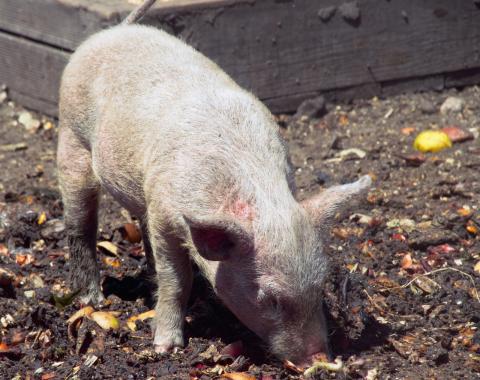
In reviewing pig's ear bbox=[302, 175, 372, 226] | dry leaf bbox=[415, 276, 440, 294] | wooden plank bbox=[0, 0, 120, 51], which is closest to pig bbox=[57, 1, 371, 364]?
pig's ear bbox=[302, 175, 372, 226]

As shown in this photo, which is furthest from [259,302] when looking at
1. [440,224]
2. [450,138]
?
[450,138]

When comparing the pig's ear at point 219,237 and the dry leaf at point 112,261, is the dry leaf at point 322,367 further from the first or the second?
the dry leaf at point 112,261

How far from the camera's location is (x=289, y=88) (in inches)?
341

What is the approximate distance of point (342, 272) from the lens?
6062mm

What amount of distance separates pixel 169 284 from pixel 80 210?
121 centimetres

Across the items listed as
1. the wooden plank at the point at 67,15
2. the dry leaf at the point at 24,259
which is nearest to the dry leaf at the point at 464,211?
the wooden plank at the point at 67,15

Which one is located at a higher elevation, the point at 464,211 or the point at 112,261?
the point at 464,211

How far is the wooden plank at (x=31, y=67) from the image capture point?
8.79 m

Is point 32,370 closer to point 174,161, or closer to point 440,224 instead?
point 174,161

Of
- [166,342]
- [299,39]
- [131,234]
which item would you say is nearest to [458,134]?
[299,39]

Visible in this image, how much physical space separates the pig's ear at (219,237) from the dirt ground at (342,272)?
0.73m

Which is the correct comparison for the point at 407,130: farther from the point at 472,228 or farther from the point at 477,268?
the point at 477,268

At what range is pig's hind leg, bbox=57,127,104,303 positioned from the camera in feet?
20.7

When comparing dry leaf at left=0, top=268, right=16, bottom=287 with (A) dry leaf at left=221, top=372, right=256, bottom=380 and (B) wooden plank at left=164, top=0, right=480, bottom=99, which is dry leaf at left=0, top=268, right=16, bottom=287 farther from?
(B) wooden plank at left=164, top=0, right=480, bottom=99
